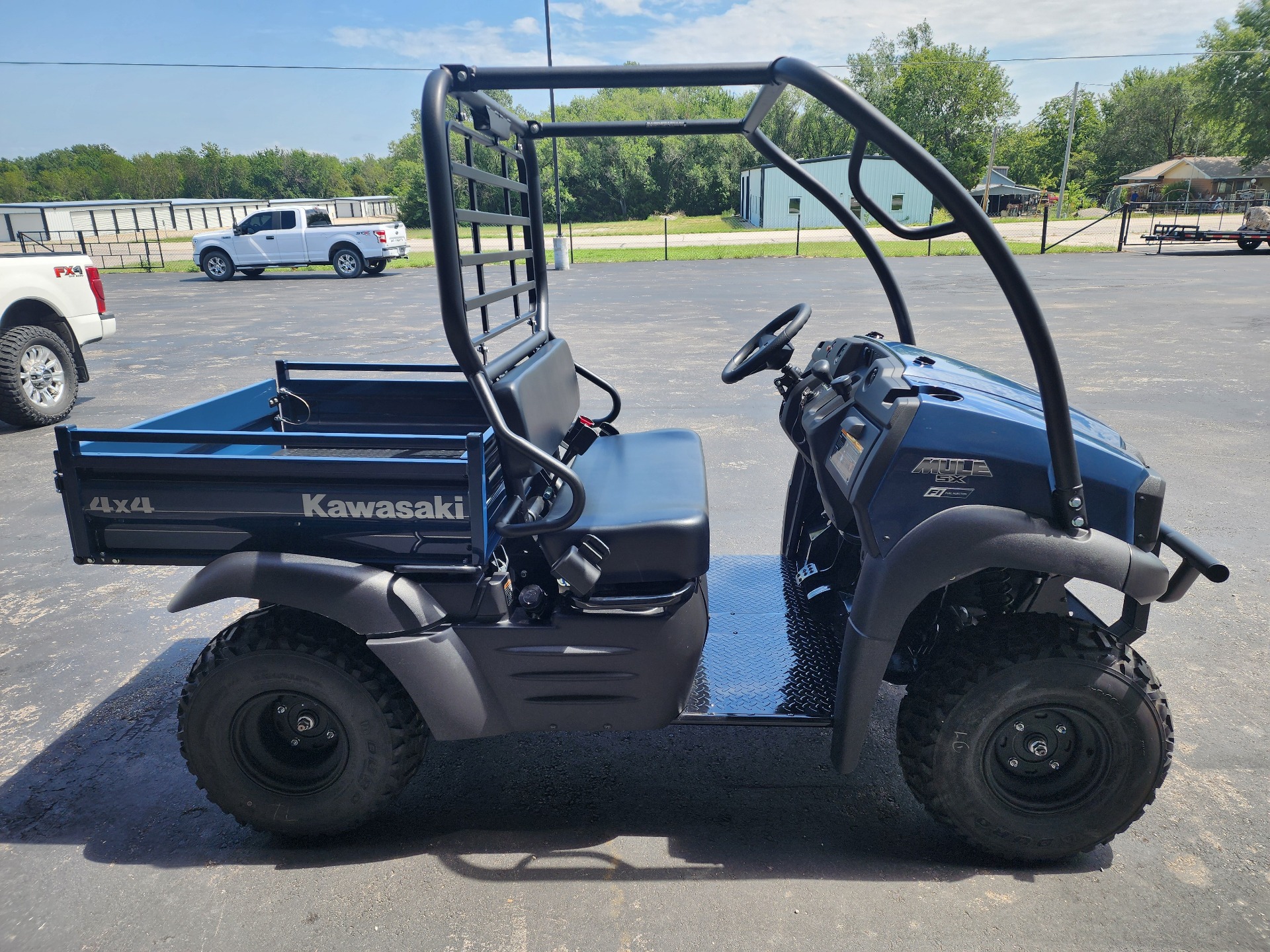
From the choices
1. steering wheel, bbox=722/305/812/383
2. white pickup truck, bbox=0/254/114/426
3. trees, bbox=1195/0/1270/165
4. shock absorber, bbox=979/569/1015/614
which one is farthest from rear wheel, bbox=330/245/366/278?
trees, bbox=1195/0/1270/165

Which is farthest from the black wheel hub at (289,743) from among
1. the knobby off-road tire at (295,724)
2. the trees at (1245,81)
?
the trees at (1245,81)

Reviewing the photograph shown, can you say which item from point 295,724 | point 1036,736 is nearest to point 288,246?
point 295,724

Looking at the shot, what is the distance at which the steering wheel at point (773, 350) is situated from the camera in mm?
2902

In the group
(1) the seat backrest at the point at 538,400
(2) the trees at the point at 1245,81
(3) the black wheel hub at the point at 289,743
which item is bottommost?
(3) the black wheel hub at the point at 289,743

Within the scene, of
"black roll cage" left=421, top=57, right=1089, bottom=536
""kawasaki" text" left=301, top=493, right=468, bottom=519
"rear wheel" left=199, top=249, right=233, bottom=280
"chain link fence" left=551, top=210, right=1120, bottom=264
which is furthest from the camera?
"chain link fence" left=551, top=210, right=1120, bottom=264

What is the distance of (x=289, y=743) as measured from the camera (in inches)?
95.0

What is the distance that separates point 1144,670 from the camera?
84.6 inches

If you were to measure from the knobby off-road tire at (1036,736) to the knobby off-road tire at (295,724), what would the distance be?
136 centimetres

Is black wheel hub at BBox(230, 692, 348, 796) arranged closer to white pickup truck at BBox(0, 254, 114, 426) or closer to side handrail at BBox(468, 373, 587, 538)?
side handrail at BBox(468, 373, 587, 538)

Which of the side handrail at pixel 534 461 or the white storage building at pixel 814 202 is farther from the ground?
the white storage building at pixel 814 202

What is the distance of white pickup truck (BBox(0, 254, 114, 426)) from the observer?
6.88 meters

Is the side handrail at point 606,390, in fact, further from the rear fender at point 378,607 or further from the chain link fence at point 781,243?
the chain link fence at point 781,243

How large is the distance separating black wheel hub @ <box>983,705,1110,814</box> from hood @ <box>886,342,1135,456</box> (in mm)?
704

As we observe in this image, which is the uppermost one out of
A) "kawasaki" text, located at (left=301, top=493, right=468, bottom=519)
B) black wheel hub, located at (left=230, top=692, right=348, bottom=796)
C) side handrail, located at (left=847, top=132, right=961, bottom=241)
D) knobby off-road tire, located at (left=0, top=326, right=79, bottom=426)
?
side handrail, located at (left=847, top=132, right=961, bottom=241)
